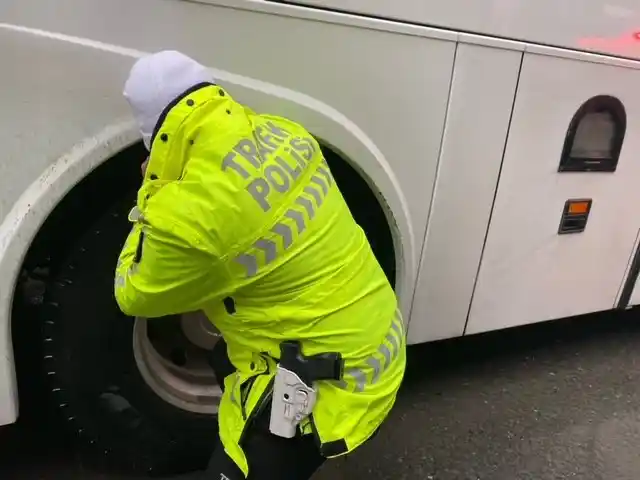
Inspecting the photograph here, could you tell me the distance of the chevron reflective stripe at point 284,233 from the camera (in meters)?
1.51

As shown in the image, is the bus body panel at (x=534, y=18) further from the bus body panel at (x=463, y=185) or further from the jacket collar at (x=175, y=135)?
the jacket collar at (x=175, y=135)

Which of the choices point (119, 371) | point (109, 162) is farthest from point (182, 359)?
point (109, 162)

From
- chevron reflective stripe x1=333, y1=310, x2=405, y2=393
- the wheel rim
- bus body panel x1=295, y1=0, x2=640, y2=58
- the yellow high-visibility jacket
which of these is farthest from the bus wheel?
bus body panel x1=295, y1=0, x2=640, y2=58

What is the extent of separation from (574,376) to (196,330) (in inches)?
80.4

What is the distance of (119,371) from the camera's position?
2100 millimetres

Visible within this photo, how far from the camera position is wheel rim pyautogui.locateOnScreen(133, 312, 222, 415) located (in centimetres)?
226

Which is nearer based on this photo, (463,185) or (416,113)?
(416,113)

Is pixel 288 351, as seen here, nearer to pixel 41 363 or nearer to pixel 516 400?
pixel 41 363

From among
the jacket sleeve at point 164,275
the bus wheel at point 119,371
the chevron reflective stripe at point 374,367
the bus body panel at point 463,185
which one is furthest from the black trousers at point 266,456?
the bus body panel at point 463,185

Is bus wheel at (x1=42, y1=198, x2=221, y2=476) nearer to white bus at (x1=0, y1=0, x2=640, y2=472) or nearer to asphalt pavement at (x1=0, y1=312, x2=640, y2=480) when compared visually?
white bus at (x1=0, y1=0, x2=640, y2=472)

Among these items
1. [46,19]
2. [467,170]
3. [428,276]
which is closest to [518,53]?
[467,170]

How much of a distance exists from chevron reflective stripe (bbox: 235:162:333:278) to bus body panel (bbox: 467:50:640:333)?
1.25 meters

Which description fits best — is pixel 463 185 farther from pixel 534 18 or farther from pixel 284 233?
pixel 284 233

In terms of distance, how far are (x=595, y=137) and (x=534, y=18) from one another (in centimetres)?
67
